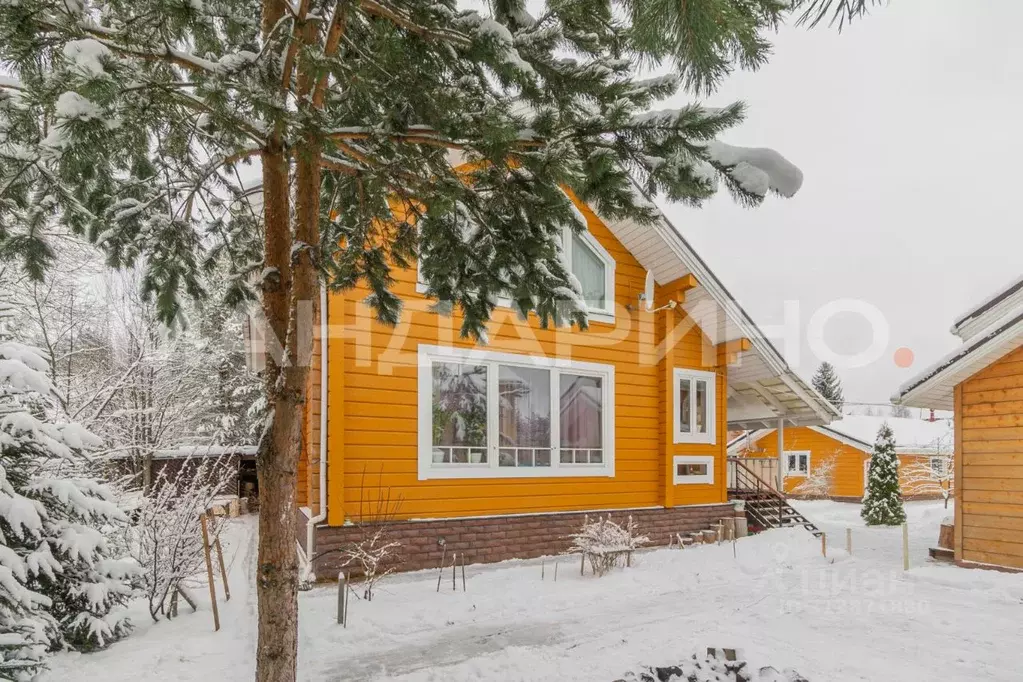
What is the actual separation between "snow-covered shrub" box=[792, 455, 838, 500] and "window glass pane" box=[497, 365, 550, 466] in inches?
898

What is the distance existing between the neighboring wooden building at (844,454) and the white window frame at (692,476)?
15.8 meters

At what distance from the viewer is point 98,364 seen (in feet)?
52.0

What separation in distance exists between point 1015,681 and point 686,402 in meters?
7.00

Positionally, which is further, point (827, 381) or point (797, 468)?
point (827, 381)

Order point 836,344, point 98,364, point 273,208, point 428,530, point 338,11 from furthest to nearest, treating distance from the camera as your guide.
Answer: point 98,364
point 836,344
point 428,530
point 273,208
point 338,11

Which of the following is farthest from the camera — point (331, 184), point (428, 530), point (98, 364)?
point (98, 364)

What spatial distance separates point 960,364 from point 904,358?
10897 mm

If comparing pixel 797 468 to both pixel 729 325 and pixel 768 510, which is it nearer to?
pixel 768 510

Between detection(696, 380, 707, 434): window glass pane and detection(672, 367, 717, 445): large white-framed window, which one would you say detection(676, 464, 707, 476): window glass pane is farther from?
detection(696, 380, 707, 434): window glass pane

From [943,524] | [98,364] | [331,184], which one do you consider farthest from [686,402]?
[98,364]

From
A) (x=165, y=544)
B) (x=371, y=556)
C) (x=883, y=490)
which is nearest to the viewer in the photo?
(x=165, y=544)

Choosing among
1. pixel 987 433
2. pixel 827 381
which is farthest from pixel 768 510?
pixel 827 381

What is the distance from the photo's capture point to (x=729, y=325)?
37.9 feet

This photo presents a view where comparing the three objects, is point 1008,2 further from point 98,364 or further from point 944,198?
point 944,198
